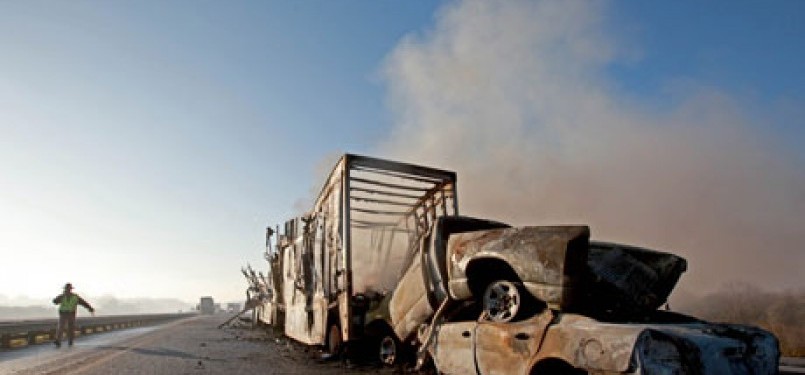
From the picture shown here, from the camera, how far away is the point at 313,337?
32.2 feet

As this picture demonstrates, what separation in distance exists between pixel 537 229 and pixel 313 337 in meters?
5.70

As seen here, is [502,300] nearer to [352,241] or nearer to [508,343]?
[508,343]

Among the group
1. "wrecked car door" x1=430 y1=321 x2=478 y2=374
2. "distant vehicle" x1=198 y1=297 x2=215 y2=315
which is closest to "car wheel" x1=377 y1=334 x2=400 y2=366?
"wrecked car door" x1=430 y1=321 x2=478 y2=374

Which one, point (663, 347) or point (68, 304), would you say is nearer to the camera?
point (663, 347)

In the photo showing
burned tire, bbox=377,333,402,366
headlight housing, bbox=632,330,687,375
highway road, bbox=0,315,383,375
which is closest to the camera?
headlight housing, bbox=632,330,687,375

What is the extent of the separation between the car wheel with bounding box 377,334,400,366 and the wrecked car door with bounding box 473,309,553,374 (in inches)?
89.7

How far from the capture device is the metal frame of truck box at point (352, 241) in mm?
8617

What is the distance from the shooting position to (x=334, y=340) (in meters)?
8.88

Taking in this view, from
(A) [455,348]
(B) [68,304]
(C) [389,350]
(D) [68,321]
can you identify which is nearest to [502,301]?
(A) [455,348]

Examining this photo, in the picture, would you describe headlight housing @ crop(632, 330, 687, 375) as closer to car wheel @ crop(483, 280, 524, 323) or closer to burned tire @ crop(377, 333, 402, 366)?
car wheel @ crop(483, 280, 524, 323)

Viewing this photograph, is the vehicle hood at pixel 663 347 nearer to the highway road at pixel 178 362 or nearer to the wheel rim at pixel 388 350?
the wheel rim at pixel 388 350

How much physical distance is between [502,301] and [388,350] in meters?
2.88

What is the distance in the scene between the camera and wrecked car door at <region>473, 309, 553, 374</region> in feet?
15.9

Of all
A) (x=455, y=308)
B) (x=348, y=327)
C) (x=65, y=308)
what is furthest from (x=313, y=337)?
(x=65, y=308)
